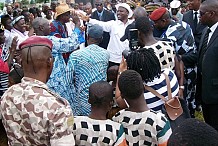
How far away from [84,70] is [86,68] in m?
0.04

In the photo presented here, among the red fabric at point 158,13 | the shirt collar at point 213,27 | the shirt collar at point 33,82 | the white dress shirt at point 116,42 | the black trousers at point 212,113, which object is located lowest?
the black trousers at point 212,113

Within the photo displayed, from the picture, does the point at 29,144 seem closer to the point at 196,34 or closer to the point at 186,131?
the point at 186,131

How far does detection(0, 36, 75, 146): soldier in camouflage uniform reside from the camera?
6.91 feet

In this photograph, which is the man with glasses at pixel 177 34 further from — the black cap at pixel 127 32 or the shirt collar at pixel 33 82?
the shirt collar at pixel 33 82

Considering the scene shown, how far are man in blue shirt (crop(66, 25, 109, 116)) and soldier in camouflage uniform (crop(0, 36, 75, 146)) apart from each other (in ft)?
5.46

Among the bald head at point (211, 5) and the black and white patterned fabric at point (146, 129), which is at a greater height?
the bald head at point (211, 5)

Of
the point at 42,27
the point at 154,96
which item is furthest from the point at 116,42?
the point at 154,96

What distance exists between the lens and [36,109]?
212 cm

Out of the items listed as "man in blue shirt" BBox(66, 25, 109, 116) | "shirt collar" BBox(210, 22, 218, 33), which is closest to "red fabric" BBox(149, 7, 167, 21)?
"shirt collar" BBox(210, 22, 218, 33)

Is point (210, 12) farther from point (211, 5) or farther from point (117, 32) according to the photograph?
point (117, 32)

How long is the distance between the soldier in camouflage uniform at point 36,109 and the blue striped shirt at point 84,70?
1664 millimetres

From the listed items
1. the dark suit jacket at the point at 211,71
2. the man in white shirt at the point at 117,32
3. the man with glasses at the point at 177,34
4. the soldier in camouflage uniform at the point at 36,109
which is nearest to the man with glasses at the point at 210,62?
the dark suit jacket at the point at 211,71

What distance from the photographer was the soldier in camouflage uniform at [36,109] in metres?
2.11

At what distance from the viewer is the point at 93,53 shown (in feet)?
13.2
